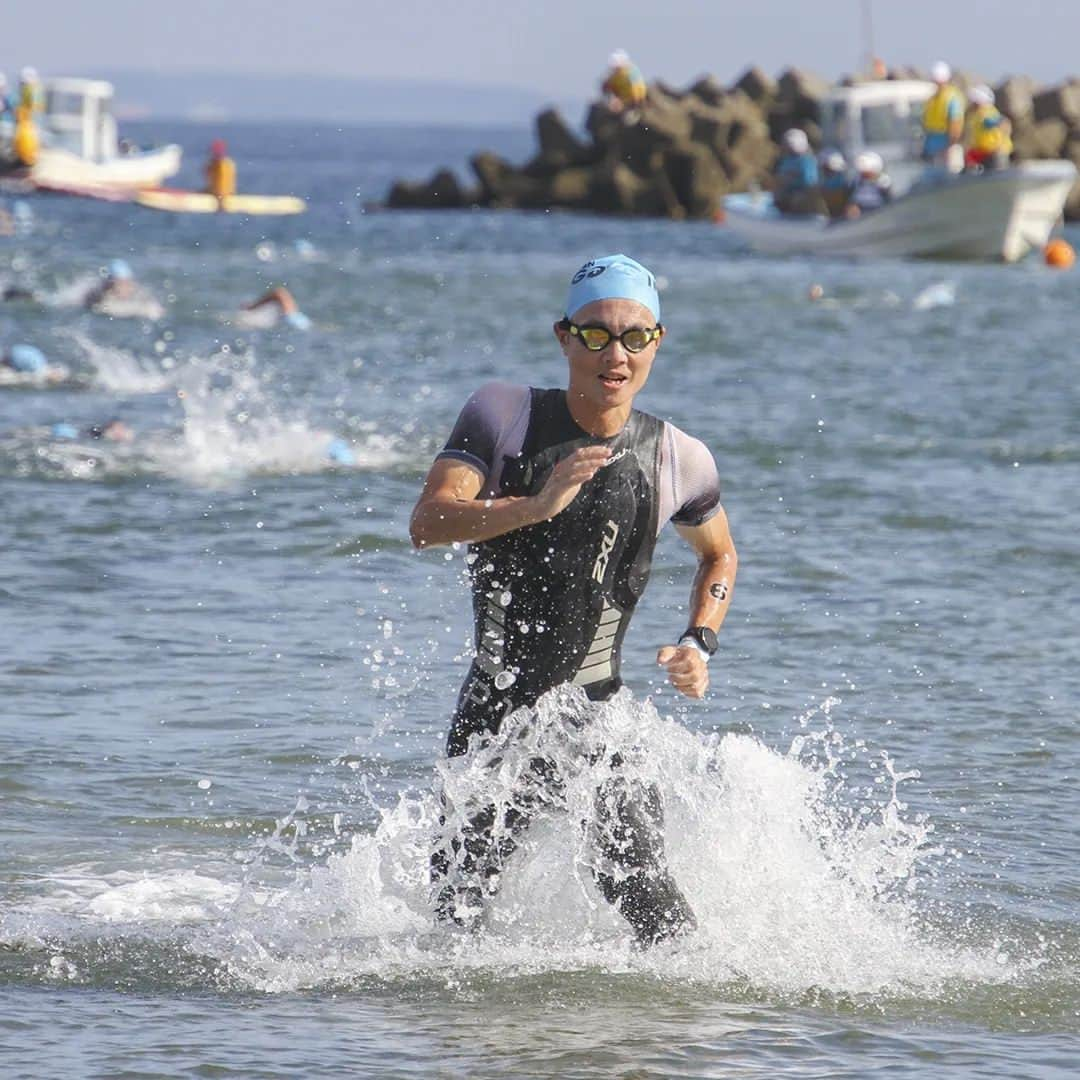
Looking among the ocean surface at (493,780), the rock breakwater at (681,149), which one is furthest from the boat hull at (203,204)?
the ocean surface at (493,780)

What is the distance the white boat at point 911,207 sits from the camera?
36.5 metres

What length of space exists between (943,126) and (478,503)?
33.0 metres

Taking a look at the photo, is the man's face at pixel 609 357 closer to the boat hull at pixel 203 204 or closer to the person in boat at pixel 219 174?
the person in boat at pixel 219 174

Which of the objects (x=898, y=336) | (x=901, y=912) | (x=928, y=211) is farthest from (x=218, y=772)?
(x=928, y=211)

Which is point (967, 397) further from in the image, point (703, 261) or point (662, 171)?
point (662, 171)

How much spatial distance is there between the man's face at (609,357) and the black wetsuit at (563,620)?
12cm

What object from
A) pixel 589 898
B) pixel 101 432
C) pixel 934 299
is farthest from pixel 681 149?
pixel 589 898

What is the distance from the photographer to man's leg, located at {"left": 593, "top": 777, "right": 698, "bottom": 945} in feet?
18.4

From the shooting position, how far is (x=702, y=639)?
5.57m

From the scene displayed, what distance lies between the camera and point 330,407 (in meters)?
18.9

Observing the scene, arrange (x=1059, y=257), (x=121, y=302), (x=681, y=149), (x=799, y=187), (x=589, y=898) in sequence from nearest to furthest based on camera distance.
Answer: (x=589, y=898), (x=121, y=302), (x=1059, y=257), (x=799, y=187), (x=681, y=149)

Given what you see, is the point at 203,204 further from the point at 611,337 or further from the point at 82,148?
the point at 611,337

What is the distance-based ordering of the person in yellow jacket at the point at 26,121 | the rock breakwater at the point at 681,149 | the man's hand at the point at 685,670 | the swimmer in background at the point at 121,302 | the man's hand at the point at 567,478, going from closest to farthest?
1. the man's hand at the point at 567,478
2. the man's hand at the point at 685,670
3. the swimmer in background at the point at 121,302
4. the person in yellow jacket at the point at 26,121
5. the rock breakwater at the point at 681,149

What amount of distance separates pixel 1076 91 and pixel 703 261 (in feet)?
70.4
